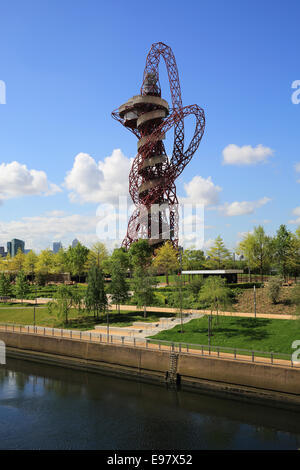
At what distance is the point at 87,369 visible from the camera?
33406 mm

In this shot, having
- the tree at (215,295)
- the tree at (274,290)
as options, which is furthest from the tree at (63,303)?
the tree at (274,290)

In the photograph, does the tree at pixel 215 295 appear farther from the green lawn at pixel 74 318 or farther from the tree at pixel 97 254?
the tree at pixel 97 254

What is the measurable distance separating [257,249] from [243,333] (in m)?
29.5

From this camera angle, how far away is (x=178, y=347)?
30547mm

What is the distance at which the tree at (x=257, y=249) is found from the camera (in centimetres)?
6053

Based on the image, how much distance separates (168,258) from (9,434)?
44944 mm

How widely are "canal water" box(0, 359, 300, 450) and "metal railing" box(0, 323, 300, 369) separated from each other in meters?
3.00

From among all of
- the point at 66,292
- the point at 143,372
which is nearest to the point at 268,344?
the point at 143,372

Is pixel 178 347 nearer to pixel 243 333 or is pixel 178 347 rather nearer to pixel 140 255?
pixel 243 333

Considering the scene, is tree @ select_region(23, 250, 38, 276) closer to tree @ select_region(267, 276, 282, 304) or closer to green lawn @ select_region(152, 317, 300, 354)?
green lawn @ select_region(152, 317, 300, 354)

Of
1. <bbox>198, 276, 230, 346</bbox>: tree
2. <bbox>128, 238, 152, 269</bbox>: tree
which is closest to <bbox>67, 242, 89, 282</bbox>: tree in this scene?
<bbox>128, 238, 152, 269</bbox>: tree

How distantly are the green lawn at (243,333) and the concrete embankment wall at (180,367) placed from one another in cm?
391

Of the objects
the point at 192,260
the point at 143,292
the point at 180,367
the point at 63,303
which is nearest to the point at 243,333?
the point at 180,367
